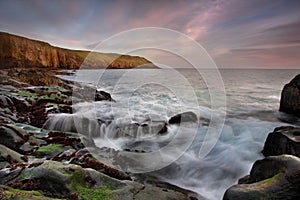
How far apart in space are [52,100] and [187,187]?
528 inches

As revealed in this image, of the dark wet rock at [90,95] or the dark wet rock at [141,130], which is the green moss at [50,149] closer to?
the dark wet rock at [141,130]

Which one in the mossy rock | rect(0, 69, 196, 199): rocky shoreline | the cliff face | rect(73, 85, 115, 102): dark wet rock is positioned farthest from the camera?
the cliff face

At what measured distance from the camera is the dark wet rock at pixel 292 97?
13.4 metres

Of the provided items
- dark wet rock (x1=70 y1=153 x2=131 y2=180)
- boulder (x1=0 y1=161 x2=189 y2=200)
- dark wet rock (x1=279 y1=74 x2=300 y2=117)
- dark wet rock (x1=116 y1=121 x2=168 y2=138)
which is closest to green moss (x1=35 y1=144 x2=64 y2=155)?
dark wet rock (x1=70 y1=153 x2=131 y2=180)

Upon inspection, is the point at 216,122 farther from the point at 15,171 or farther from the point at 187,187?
the point at 15,171

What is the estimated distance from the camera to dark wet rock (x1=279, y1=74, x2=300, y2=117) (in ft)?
43.9

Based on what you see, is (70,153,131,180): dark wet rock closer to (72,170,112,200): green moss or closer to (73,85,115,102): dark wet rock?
(72,170,112,200): green moss

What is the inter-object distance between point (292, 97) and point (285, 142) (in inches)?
A: 358

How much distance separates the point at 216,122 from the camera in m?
14.6

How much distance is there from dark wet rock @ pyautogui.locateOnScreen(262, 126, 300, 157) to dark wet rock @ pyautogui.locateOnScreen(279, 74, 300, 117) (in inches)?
287

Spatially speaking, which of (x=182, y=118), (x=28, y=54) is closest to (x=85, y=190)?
(x=182, y=118)

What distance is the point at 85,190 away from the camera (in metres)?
4.17

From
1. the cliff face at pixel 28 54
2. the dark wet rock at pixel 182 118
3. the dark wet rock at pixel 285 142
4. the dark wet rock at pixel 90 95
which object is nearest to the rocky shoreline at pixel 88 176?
the dark wet rock at pixel 285 142

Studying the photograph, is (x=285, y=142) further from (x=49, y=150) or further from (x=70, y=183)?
(x=49, y=150)
